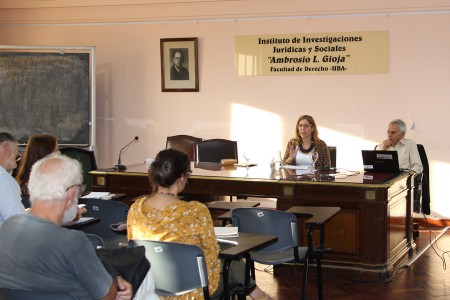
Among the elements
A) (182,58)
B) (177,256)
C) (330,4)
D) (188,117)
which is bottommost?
(177,256)

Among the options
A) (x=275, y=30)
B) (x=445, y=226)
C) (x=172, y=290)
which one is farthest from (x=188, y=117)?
(x=172, y=290)

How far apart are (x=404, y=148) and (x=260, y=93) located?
2375mm

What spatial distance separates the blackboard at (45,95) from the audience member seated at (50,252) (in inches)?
268

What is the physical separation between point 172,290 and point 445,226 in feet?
18.2

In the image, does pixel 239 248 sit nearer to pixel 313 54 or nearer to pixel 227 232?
pixel 227 232

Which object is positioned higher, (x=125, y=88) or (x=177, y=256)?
(x=125, y=88)

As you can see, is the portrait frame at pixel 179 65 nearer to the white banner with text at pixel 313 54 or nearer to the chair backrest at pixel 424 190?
the white banner with text at pixel 313 54

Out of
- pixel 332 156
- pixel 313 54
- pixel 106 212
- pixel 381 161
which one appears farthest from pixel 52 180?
pixel 313 54

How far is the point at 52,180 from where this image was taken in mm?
2742

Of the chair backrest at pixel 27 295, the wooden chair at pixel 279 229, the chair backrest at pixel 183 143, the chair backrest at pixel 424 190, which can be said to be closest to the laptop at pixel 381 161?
the chair backrest at pixel 424 190

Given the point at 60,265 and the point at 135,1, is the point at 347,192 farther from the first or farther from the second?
the point at 135,1

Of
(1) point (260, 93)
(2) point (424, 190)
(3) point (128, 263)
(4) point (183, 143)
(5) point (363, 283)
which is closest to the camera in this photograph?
(3) point (128, 263)

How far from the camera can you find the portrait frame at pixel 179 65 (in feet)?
31.0

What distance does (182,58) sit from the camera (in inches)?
374
